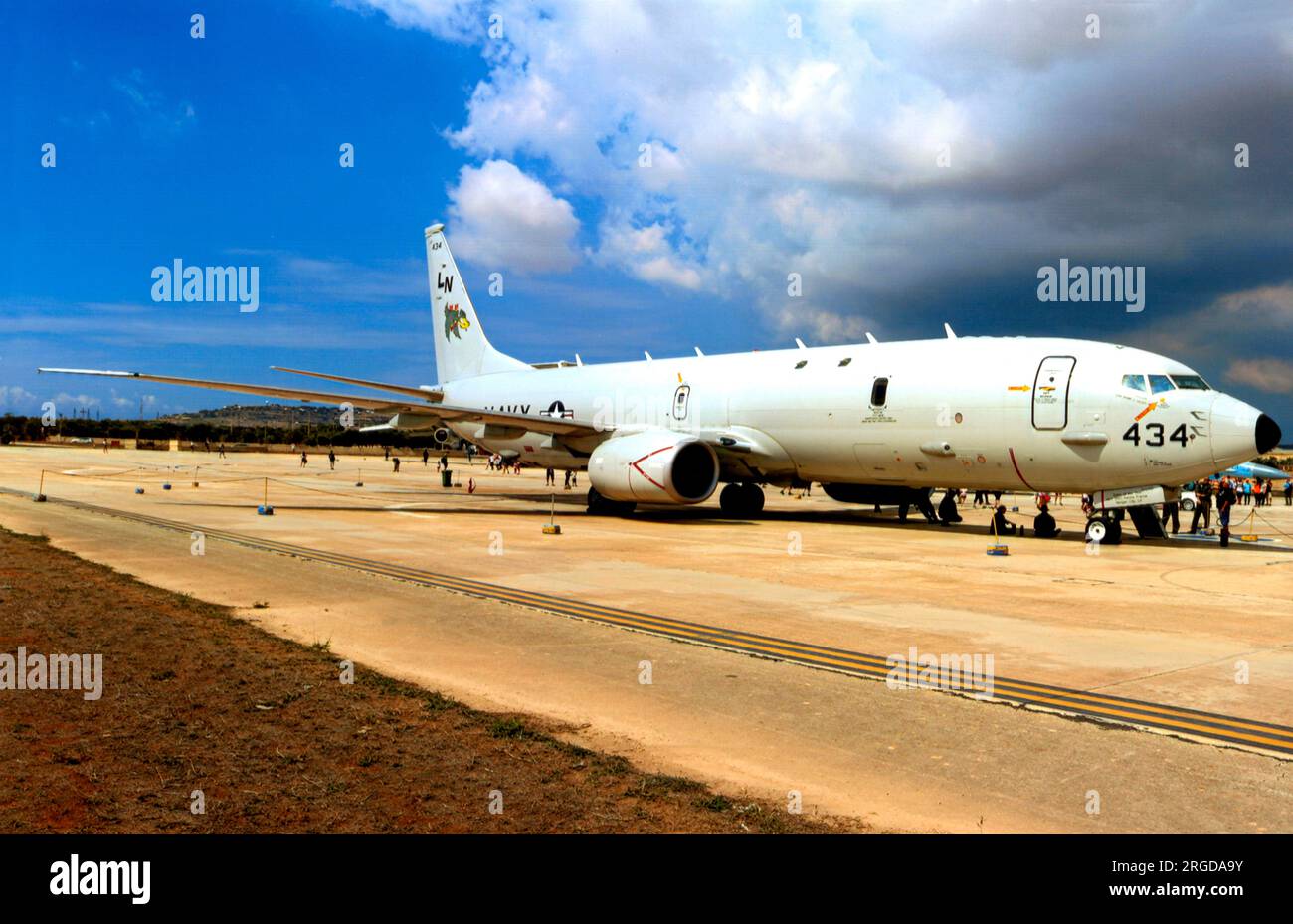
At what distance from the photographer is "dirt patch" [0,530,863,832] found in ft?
15.3

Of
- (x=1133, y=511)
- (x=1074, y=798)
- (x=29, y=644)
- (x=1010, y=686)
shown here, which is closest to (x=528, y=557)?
(x=29, y=644)

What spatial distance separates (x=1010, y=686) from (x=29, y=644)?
887 cm

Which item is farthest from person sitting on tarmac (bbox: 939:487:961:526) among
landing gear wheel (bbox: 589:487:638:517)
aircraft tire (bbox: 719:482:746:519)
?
landing gear wheel (bbox: 589:487:638:517)

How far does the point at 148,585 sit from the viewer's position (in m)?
12.3

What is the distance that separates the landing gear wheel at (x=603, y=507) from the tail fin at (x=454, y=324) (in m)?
10.0

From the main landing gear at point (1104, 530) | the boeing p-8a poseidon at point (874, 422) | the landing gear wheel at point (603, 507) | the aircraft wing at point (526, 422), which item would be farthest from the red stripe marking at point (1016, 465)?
the aircraft wing at point (526, 422)

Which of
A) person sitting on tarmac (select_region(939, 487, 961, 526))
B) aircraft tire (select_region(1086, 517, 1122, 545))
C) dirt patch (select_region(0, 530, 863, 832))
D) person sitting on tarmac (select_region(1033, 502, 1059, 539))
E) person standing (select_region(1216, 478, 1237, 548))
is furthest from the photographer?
person sitting on tarmac (select_region(939, 487, 961, 526))

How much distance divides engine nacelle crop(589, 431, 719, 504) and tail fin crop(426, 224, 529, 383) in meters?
12.0

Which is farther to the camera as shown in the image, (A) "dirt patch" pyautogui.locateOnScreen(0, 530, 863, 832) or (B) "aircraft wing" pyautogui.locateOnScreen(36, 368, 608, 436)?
(B) "aircraft wing" pyautogui.locateOnScreen(36, 368, 608, 436)

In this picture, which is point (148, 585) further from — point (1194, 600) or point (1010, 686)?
point (1194, 600)

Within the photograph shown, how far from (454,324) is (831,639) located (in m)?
30.8

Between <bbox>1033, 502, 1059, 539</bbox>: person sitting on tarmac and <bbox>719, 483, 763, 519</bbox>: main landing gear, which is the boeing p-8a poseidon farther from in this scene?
<bbox>1033, 502, 1059, 539</bbox>: person sitting on tarmac

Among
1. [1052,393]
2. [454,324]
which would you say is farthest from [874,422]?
[454,324]

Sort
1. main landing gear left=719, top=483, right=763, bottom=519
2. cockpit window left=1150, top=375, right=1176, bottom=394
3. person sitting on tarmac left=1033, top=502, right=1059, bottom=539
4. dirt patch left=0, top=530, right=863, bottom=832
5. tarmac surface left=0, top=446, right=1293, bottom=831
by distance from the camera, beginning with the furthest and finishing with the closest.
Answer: main landing gear left=719, top=483, right=763, bottom=519
person sitting on tarmac left=1033, top=502, right=1059, bottom=539
cockpit window left=1150, top=375, right=1176, bottom=394
tarmac surface left=0, top=446, right=1293, bottom=831
dirt patch left=0, top=530, right=863, bottom=832
